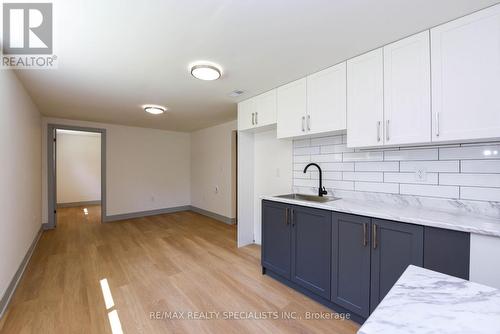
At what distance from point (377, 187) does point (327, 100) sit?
1001 millimetres

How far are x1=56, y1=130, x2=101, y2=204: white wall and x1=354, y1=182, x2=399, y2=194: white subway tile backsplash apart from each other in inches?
295

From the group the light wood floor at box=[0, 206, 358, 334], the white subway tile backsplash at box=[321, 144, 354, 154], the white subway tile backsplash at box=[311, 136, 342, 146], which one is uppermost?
the white subway tile backsplash at box=[311, 136, 342, 146]

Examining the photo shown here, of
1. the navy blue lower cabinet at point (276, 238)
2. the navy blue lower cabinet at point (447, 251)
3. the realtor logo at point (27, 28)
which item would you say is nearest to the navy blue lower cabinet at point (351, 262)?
the navy blue lower cabinet at point (447, 251)

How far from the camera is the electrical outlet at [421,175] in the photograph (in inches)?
73.5

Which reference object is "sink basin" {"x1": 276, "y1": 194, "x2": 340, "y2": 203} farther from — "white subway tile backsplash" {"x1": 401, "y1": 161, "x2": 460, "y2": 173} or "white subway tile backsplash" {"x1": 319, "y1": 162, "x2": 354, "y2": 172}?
"white subway tile backsplash" {"x1": 401, "y1": 161, "x2": 460, "y2": 173}

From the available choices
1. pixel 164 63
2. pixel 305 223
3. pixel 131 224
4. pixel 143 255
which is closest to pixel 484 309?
pixel 305 223

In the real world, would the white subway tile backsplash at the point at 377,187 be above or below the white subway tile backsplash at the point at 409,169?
below

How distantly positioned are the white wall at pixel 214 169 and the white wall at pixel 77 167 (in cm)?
352

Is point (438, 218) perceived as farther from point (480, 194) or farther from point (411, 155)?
point (411, 155)

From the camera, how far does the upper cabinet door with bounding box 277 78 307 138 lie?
242cm

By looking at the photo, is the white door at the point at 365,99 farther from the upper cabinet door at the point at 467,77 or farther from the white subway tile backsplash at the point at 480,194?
the white subway tile backsplash at the point at 480,194

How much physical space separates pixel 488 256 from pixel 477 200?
57 centimetres

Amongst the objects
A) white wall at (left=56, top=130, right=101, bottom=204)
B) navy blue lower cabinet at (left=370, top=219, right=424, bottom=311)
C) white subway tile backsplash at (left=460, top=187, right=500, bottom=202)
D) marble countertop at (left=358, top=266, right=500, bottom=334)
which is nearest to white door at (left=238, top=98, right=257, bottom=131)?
navy blue lower cabinet at (left=370, top=219, right=424, bottom=311)

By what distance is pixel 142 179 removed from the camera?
18.1 ft
